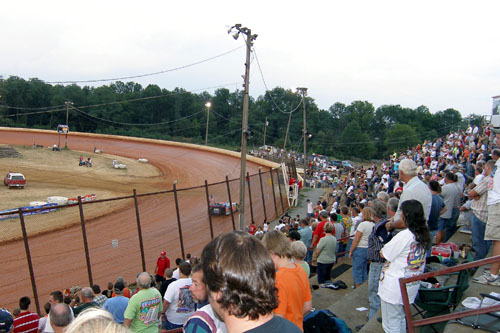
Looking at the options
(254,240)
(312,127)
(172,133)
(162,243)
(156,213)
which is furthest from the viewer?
(312,127)

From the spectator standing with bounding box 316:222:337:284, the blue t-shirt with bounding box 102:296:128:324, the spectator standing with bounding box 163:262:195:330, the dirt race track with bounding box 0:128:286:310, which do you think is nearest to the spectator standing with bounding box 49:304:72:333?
the spectator standing with bounding box 163:262:195:330

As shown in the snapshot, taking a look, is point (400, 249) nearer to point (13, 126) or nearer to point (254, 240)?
point (254, 240)

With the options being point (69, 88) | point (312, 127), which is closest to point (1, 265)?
point (69, 88)

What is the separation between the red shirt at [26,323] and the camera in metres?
5.62

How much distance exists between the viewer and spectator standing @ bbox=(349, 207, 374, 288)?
6.93 metres

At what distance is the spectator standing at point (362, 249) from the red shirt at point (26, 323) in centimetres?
553

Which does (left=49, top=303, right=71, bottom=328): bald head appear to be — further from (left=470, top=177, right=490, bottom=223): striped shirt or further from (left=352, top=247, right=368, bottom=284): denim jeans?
(left=470, top=177, right=490, bottom=223): striped shirt

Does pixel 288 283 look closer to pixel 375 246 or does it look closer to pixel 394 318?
pixel 394 318

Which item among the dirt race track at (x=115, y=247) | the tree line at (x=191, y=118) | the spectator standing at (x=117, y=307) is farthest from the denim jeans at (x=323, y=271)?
the tree line at (x=191, y=118)

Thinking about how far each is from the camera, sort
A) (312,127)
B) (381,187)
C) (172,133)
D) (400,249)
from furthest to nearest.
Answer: (312,127)
(172,133)
(381,187)
(400,249)

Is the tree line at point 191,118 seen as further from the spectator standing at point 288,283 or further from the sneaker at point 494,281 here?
the spectator standing at point 288,283

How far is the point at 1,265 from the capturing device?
13945 mm

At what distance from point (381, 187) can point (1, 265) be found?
61.2ft

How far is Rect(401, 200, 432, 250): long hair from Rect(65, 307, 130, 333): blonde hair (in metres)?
3.39
